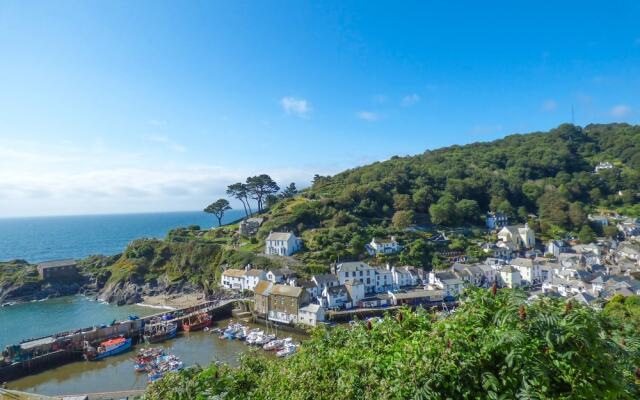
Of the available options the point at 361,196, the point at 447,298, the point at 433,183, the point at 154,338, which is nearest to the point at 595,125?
the point at 433,183

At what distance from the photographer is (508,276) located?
136 feet

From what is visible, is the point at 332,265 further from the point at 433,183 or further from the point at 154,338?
the point at 433,183

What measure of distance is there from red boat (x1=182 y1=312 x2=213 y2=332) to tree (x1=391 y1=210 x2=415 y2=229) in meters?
33.0

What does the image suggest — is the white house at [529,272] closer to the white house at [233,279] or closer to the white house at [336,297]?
the white house at [336,297]

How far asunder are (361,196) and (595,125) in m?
132

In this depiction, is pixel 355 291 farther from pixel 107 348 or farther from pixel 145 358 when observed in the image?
pixel 107 348

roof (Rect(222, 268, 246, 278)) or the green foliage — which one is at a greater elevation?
the green foliage

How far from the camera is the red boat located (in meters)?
33.2

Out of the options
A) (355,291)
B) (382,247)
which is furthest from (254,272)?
(382,247)

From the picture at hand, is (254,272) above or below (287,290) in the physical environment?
above

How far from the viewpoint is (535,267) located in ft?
142

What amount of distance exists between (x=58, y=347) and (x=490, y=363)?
1387 inches

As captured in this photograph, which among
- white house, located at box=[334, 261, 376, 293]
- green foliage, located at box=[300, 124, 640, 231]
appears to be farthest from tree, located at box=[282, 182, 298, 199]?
white house, located at box=[334, 261, 376, 293]

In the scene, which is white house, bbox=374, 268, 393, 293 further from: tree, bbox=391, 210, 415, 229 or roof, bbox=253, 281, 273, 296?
tree, bbox=391, 210, 415, 229
